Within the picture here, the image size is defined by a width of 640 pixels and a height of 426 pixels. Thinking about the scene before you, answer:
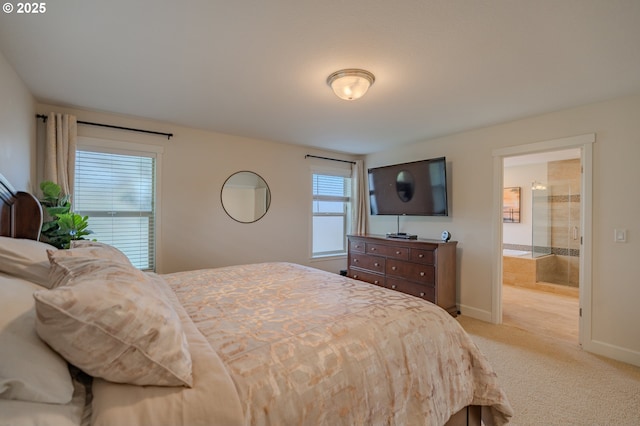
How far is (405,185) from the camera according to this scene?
4.31 m

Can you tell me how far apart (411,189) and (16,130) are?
14.0 feet

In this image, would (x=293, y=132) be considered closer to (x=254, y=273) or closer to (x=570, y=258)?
(x=254, y=273)

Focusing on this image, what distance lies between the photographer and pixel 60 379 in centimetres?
80

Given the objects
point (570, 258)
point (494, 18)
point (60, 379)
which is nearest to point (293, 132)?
point (494, 18)

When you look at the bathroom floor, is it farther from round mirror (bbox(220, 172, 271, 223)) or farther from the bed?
round mirror (bbox(220, 172, 271, 223))

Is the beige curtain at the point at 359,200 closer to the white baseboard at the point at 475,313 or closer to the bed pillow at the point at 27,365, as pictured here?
the white baseboard at the point at 475,313

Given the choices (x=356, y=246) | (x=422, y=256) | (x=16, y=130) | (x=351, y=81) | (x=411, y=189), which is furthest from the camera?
(x=356, y=246)

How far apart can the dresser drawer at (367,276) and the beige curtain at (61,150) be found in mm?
3727

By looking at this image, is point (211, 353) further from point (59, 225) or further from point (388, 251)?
point (388, 251)

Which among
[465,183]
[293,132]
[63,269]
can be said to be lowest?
[63,269]

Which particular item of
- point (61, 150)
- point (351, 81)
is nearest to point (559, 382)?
point (351, 81)

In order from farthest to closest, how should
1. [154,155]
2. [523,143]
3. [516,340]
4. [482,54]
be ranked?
[154,155]
[523,143]
[516,340]
[482,54]

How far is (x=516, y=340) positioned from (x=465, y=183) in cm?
194

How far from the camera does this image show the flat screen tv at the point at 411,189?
3910mm
